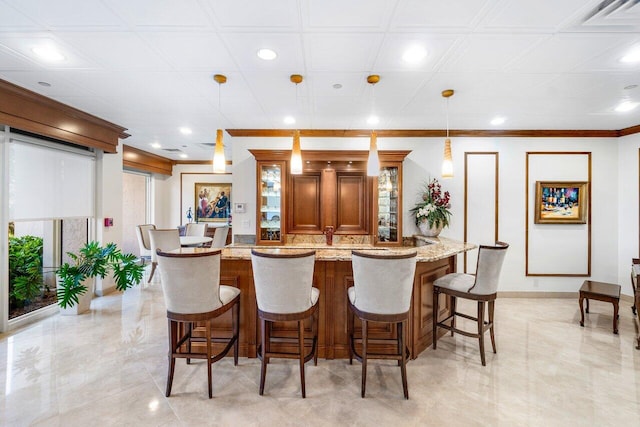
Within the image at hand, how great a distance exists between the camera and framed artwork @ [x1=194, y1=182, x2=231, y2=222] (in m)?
7.39

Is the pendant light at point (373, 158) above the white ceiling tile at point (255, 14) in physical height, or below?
below

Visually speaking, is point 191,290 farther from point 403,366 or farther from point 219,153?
point 403,366

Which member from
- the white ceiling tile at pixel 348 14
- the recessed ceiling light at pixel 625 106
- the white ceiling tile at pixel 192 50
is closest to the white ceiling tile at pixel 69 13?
the white ceiling tile at pixel 192 50

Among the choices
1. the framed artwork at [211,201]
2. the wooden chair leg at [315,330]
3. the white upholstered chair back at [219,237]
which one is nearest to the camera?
the wooden chair leg at [315,330]

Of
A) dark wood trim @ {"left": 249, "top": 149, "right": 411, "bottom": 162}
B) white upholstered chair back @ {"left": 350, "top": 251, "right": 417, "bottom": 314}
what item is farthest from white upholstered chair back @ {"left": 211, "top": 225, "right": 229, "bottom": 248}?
white upholstered chair back @ {"left": 350, "top": 251, "right": 417, "bottom": 314}

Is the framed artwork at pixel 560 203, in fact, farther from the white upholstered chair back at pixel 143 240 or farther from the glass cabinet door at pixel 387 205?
the white upholstered chair back at pixel 143 240

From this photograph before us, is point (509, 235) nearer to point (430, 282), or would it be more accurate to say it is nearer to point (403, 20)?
point (430, 282)

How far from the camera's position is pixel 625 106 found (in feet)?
11.0

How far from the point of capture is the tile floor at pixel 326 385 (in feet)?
6.14

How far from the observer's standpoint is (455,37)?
1986 mm

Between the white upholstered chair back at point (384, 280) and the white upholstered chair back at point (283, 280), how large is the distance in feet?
1.27

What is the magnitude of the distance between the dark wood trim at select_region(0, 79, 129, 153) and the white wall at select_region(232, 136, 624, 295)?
6.30 ft

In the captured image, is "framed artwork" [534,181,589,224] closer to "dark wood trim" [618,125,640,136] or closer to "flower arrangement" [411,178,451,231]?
"dark wood trim" [618,125,640,136]

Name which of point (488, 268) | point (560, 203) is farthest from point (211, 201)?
point (560, 203)
